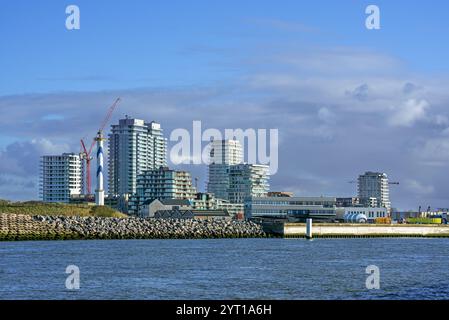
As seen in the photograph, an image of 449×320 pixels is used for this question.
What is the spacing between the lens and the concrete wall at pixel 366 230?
152125 millimetres

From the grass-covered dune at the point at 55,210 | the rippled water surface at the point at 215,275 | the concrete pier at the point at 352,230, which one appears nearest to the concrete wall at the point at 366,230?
the concrete pier at the point at 352,230

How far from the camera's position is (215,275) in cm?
6188

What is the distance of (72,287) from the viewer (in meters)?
51.8

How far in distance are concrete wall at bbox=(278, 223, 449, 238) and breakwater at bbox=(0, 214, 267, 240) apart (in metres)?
6.29

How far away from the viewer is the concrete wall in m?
152

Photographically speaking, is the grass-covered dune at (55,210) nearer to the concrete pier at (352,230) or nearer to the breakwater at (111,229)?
the breakwater at (111,229)

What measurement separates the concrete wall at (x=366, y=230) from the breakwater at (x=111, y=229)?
6294 millimetres

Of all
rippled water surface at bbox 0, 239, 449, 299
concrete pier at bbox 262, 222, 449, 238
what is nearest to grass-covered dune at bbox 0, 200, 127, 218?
concrete pier at bbox 262, 222, 449, 238

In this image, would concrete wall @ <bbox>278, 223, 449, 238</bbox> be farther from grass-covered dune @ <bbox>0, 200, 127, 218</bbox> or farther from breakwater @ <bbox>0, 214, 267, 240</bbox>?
grass-covered dune @ <bbox>0, 200, 127, 218</bbox>

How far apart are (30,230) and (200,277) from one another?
73.3 metres

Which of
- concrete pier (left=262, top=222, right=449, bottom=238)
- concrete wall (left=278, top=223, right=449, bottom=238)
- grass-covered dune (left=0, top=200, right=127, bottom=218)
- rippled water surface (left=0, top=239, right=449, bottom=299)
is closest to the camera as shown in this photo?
rippled water surface (left=0, top=239, right=449, bottom=299)

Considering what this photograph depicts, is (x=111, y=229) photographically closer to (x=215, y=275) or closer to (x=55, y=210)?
(x=55, y=210)
